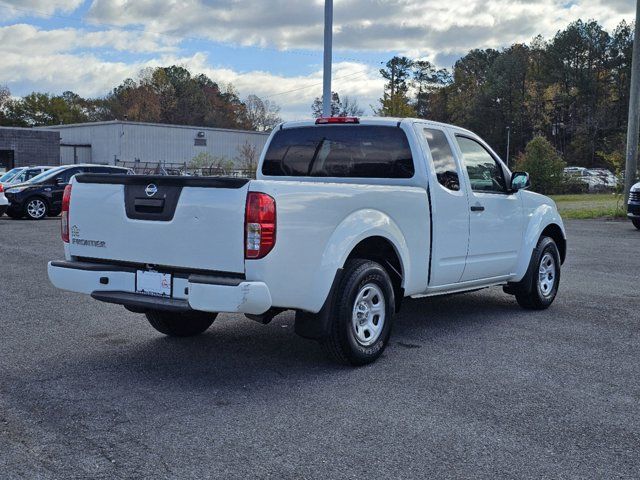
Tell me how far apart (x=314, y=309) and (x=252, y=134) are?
2312 inches

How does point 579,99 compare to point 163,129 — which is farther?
point 579,99

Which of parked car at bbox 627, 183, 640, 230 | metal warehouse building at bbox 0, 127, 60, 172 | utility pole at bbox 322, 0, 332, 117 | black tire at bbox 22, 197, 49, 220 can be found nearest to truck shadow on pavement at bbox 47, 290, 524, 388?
utility pole at bbox 322, 0, 332, 117

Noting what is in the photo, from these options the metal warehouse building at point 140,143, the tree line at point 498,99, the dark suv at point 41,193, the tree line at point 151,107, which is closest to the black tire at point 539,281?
the dark suv at point 41,193

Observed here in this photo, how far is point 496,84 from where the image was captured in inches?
3654

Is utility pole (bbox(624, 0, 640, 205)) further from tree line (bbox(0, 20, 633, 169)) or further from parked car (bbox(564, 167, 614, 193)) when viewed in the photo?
tree line (bbox(0, 20, 633, 169))

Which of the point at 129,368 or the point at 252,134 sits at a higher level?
the point at 252,134

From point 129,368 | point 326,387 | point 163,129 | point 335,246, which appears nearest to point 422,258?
point 335,246

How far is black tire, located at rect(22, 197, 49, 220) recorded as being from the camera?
21.7 m

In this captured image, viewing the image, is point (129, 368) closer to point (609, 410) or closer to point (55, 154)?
point (609, 410)

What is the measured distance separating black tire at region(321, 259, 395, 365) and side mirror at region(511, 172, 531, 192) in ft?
7.95

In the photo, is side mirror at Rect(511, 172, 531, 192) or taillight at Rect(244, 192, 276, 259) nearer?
taillight at Rect(244, 192, 276, 259)

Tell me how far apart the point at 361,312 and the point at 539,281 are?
3.26 m

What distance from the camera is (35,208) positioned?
21.8 m

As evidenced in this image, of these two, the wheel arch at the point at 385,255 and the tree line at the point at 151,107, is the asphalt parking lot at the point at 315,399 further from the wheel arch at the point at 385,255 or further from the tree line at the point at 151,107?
the tree line at the point at 151,107
